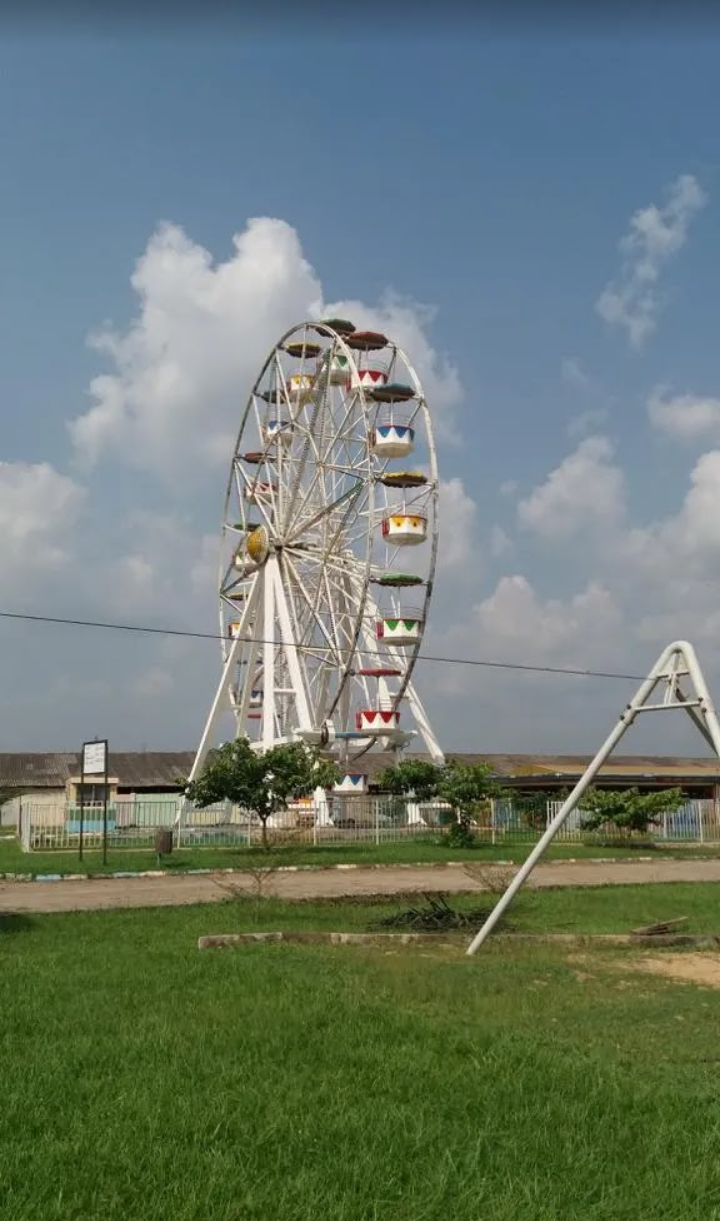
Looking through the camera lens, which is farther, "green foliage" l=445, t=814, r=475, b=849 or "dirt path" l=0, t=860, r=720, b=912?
"green foliage" l=445, t=814, r=475, b=849

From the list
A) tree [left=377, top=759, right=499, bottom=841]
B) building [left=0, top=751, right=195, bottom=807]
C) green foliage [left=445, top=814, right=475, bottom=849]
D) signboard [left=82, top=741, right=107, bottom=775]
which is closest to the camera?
signboard [left=82, top=741, right=107, bottom=775]

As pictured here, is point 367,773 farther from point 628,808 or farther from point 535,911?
→ point 535,911

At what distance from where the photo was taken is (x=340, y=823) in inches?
1550

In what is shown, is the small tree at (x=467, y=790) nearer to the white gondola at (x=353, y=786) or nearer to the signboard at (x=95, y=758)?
the white gondola at (x=353, y=786)

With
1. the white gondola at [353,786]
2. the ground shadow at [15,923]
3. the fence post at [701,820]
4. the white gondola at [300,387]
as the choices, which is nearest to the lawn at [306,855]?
the fence post at [701,820]

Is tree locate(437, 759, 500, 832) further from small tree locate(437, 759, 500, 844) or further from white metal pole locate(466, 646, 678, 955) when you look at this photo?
white metal pole locate(466, 646, 678, 955)

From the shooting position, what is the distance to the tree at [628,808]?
37.5 metres

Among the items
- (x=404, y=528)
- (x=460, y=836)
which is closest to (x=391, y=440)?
(x=404, y=528)

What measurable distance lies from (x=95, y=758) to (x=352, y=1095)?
2313 centimetres

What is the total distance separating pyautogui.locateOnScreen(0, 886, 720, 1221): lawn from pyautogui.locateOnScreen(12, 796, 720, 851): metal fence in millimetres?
25027

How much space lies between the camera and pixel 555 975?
10.3 metres

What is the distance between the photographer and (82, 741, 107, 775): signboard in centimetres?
2780

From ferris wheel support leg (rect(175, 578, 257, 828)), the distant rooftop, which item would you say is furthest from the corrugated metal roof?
ferris wheel support leg (rect(175, 578, 257, 828))

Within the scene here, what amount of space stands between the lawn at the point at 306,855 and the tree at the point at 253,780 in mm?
1374
